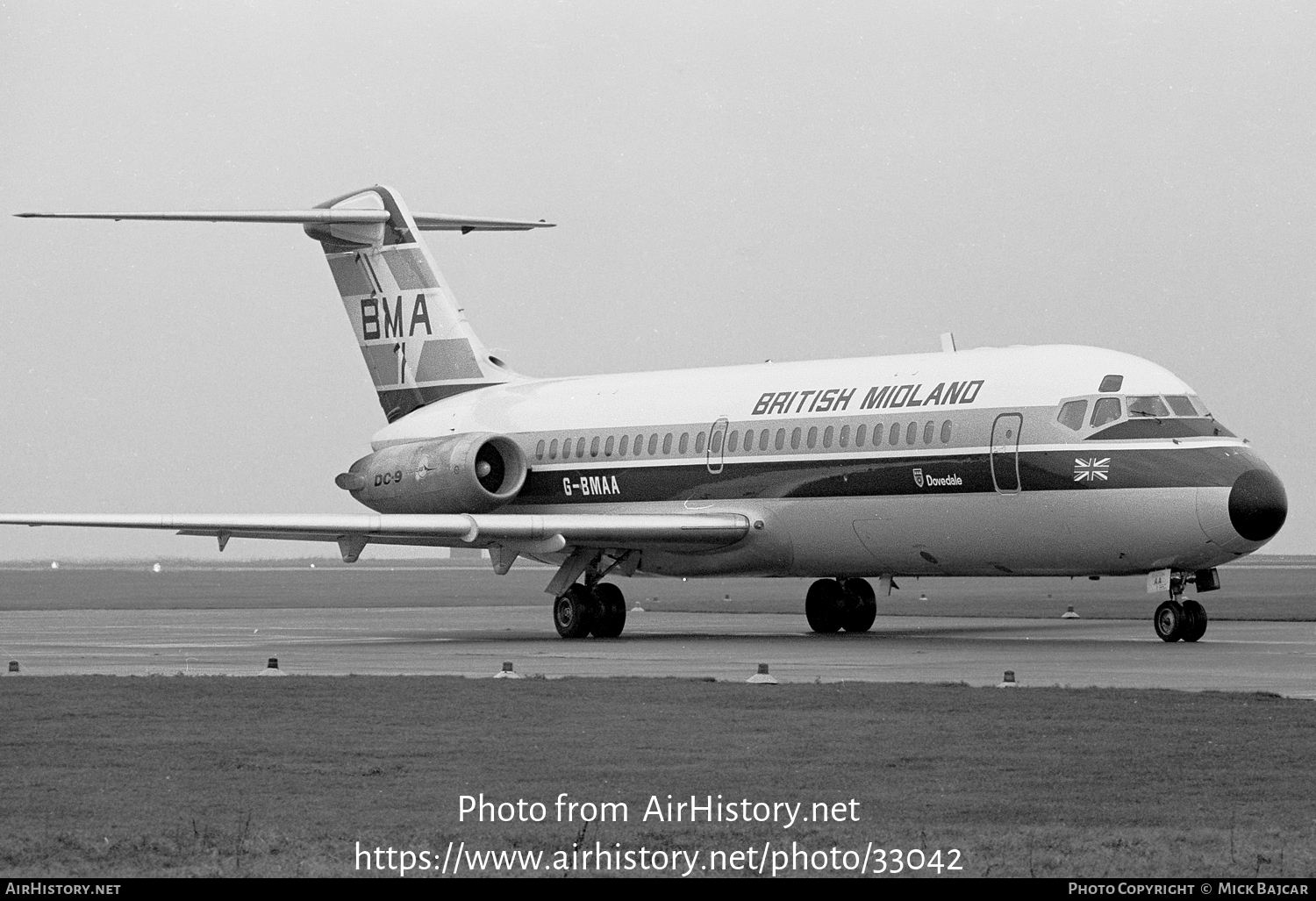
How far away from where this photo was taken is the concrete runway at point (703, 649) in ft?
68.9

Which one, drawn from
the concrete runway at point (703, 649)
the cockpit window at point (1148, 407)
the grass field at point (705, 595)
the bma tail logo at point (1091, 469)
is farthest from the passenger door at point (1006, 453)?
the grass field at point (705, 595)

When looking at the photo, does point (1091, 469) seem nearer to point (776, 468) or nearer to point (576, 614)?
point (776, 468)

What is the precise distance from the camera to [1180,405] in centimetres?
2691

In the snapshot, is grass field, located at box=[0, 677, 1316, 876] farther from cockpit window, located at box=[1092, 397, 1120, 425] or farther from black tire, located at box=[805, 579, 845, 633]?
black tire, located at box=[805, 579, 845, 633]

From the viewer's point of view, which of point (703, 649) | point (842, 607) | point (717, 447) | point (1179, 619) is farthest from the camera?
point (842, 607)

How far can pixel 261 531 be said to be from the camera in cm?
3034

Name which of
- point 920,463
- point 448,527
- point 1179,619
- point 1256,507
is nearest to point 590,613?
point 448,527

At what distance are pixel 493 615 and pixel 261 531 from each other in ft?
34.8

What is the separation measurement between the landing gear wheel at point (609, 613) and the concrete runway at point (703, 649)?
1.31 ft

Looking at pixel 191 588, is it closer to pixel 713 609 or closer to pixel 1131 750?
pixel 713 609

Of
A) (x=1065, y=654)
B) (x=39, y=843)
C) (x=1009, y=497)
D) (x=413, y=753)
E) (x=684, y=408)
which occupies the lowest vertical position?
(x=39, y=843)

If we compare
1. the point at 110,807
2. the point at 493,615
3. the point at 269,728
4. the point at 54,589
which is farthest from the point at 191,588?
the point at 110,807

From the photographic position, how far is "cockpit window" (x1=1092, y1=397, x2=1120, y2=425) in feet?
87.5

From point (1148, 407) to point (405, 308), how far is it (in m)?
15.2
